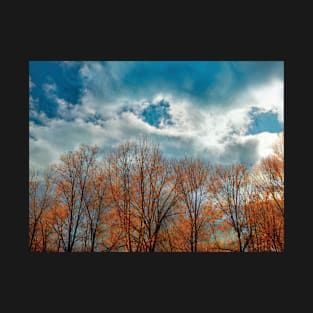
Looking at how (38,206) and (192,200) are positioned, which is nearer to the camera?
(38,206)

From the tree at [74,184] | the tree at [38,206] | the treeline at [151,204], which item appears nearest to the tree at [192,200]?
the treeline at [151,204]

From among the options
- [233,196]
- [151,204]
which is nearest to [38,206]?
[151,204]

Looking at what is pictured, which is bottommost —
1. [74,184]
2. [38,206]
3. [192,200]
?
[38,206]

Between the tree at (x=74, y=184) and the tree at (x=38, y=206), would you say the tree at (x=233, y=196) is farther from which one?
the tree at (x=38, y=206)

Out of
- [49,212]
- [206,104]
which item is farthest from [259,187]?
[49,212]

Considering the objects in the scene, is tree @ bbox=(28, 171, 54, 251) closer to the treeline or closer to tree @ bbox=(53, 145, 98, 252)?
the treeline

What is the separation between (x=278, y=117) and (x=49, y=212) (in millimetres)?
5936

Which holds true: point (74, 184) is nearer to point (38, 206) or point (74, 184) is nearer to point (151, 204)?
point (38, 206)

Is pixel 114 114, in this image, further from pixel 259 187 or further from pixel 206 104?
pixel 259 187

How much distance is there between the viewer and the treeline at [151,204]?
9.35 m

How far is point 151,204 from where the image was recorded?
31.4 ft

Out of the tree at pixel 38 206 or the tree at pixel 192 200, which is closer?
the tree at pixel 38 206

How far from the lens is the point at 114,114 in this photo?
948cm

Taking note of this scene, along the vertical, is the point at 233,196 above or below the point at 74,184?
below
